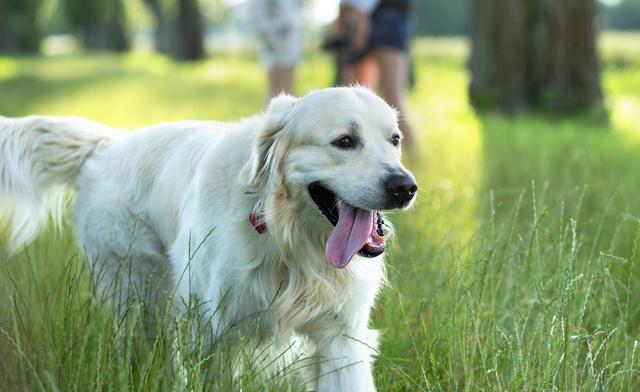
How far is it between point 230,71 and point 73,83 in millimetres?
6356

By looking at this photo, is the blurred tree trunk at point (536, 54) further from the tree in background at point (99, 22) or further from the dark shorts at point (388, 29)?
the tree in background at point (99, 22)

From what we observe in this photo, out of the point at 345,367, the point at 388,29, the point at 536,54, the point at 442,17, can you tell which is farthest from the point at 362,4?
the point at 442,17

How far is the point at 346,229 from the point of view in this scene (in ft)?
9.61

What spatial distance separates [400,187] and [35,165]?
78.0 inches

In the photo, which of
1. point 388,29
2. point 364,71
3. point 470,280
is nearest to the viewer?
point 470,280

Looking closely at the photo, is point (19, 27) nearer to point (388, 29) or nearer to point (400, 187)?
point (388, 29)

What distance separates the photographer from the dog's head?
9.37ft

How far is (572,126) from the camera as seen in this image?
10109mm

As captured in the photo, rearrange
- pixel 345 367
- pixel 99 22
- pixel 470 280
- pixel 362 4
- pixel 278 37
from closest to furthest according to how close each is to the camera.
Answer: pixel 345 367, pixel 470 280, pixel 278 37, pixel 362 4, pixel 99 22

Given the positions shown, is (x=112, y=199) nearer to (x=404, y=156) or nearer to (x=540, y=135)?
(x=404, y=156)

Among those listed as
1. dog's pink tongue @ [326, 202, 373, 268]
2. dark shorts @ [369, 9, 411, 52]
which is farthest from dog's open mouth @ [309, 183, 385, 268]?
dark shorts @ [369, 9, 411, 52]

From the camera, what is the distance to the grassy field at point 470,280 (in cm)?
258

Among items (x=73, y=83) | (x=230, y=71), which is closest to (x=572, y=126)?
(x=73, y=83)

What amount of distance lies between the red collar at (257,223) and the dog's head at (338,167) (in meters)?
0.10
